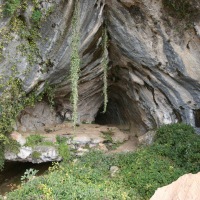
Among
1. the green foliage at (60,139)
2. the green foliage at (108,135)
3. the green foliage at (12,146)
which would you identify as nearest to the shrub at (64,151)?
the green foliage at (60,139)

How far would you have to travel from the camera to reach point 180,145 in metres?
8.36

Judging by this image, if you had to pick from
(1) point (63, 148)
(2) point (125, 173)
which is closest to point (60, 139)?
(1) point (63, 148)

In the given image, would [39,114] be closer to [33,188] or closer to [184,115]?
[33,188]

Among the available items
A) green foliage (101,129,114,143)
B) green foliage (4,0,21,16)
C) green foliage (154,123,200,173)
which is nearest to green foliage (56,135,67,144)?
green foliage (101,129,114,143)

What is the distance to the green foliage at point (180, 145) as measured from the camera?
781 cm

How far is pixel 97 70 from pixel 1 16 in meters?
4.60

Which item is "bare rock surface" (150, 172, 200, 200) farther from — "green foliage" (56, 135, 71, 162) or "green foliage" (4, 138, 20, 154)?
"green foliage" (4, 138, 20, 154)

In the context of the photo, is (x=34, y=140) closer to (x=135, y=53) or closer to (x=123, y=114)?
(x=135, y=53)

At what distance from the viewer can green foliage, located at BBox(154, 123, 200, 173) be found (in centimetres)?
781

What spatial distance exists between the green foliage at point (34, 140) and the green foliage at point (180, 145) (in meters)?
3.66

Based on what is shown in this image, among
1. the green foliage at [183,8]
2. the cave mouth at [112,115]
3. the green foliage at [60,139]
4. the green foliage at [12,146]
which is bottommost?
the green foliage at [12,146]

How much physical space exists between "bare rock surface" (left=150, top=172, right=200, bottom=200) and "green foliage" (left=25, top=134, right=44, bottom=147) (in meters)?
5.14

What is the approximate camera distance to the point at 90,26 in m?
9.07

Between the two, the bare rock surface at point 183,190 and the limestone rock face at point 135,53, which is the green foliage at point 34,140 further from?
the bare rock surface at point 183,190
